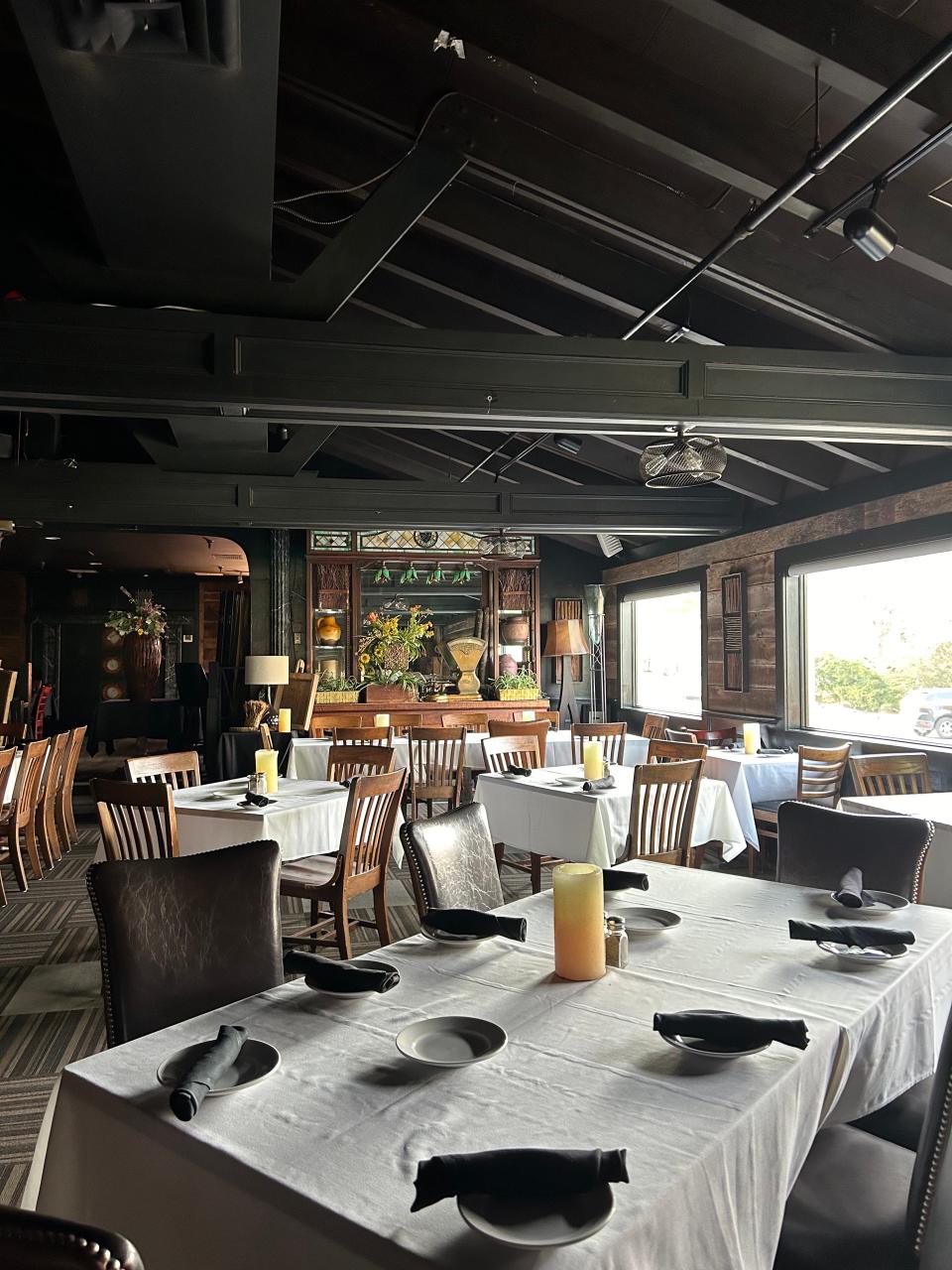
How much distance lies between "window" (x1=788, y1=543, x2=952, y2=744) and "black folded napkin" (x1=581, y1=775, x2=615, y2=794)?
2659mm

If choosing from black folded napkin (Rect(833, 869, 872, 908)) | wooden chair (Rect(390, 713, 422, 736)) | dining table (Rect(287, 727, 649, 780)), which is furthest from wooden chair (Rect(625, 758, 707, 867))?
wooden chair (Rect(390, 713, 422, 736))

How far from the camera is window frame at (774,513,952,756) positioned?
580 centimetres

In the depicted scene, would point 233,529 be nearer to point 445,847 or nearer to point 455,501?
point 455,501

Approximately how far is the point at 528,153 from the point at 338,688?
659cm

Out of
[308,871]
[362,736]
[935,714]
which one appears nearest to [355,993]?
[308,871]

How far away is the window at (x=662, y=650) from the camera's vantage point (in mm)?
8852

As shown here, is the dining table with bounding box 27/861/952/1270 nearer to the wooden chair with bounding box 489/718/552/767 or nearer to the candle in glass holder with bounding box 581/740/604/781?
the candle in glass holder with bounding box 581/740/604/781

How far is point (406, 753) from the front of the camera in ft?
21.5

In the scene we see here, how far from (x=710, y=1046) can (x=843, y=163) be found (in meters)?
3.29

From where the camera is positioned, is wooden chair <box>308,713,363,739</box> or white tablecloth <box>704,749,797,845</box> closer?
white tablecloth <box>704,749,797,845</box>

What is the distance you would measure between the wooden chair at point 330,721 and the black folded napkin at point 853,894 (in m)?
6.59

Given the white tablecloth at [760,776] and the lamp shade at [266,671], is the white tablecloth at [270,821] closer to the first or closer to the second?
the white tablecloth at [760,776]

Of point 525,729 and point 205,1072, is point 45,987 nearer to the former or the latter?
point 205,1072

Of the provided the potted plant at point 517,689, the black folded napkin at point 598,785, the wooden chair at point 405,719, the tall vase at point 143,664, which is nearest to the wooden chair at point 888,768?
the black folded napkin at point 598,785
